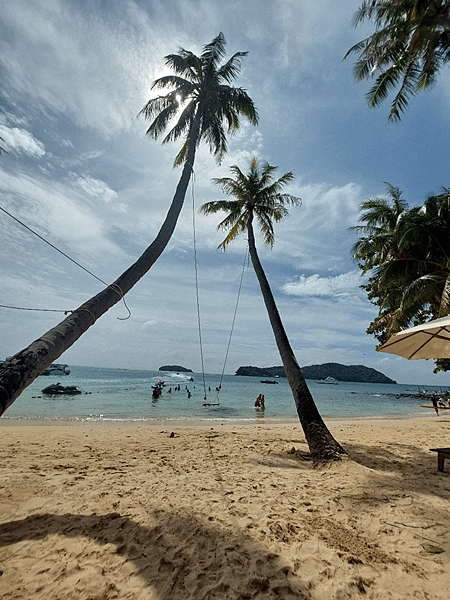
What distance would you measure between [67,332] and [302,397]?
5.79 metres

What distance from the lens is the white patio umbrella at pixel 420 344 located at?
639 centimetres

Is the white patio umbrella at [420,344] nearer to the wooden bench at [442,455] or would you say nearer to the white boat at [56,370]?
the wooden bench at [442,455]

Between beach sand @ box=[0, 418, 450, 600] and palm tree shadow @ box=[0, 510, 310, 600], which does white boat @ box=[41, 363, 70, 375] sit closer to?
beach sand @ box=[0, 418, 450, 600]

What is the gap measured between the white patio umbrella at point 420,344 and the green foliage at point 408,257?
5235mm

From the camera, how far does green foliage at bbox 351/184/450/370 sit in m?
13.0

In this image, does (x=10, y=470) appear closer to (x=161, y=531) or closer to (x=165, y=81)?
(x=161, y=531)

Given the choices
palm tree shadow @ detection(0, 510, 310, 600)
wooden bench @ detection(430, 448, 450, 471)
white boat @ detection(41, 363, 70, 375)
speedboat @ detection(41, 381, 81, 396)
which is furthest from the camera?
white boat @ detection(41, 363, 70, 375)

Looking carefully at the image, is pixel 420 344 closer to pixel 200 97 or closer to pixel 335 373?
pixel 200 97

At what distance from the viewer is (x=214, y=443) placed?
893 centimetres

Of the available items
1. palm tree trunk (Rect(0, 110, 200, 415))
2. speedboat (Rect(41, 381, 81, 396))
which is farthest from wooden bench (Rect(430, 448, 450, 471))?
speedboat (Rect(41, 381, 81, 396))

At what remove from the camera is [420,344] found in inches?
266

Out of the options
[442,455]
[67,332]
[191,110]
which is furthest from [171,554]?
[191,110]

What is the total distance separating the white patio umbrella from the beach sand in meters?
2.50

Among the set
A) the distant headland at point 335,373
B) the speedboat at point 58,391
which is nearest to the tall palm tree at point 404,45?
the speedboat at point 58,391
